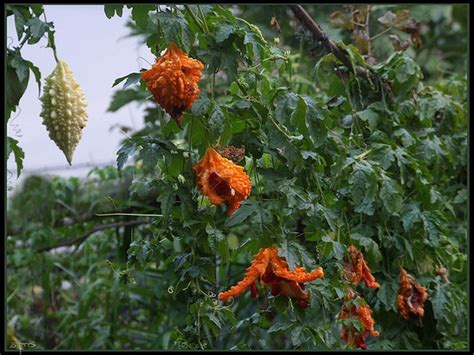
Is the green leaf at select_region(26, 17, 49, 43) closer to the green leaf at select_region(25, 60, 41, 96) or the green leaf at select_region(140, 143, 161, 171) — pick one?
the green leaf at select_region(25, 60, 41, 96)

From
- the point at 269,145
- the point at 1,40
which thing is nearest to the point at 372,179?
the point at 269,145

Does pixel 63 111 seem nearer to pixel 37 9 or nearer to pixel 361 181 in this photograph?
pixel 37 9

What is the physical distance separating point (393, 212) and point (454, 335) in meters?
0.42

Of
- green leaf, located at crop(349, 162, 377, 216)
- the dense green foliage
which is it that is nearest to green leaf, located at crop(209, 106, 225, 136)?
the dense green foliage

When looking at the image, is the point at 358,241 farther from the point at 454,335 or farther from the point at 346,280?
the point at 454,335

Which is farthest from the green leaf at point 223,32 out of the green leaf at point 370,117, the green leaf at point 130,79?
the green leaf at point 370,117

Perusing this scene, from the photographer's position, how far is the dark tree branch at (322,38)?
5.24ft

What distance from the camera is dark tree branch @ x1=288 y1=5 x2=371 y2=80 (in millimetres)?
1599

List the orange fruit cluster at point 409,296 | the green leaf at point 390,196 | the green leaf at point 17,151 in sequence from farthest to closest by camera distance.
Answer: the orange fruit cluster at point 409,296
the green leaf at point 390,196
the green leaf at point 17,151

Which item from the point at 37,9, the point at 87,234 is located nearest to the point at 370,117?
the point at 37,9

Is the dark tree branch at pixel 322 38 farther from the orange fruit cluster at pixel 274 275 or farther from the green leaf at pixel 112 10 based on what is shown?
the orange fruit cluster at pixel 274 275

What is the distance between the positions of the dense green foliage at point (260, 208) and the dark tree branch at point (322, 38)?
0.02 meters

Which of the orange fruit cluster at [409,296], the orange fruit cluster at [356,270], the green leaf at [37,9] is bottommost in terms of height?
the orange fruit cluster at [409,296]

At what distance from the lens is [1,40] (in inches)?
41.7
